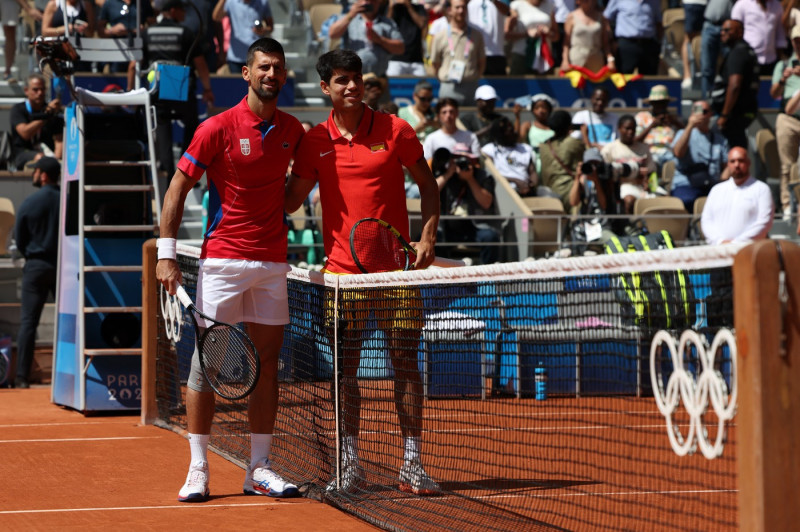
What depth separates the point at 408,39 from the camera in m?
18.1

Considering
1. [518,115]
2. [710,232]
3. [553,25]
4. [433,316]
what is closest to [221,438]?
[433,316]

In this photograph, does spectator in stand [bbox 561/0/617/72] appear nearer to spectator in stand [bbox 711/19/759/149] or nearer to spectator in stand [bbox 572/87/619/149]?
spectator in stand [bbox 572/87/619/149]

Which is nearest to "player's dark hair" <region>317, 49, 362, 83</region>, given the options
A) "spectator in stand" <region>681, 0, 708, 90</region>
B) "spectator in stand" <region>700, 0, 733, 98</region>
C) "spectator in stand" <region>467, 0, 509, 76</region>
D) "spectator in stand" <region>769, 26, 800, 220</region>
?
"spectator in stand" <region>769, 26, 800, 220</region>

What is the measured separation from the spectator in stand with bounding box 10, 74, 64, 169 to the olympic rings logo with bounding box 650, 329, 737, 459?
40.1 feet

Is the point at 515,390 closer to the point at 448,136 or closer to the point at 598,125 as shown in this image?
the point at 448,136

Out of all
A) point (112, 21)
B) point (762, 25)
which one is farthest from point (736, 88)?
point (112, 21)

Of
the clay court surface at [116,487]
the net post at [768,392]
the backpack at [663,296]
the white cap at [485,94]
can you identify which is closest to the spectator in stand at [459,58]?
the white cap at [485,94]

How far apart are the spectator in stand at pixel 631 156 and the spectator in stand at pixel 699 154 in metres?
0.48

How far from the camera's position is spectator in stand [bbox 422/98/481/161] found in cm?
1480

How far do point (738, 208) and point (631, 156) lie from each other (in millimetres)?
3845

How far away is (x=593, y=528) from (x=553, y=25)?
552 inches

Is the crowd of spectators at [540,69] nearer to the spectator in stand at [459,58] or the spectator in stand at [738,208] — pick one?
the spectator in stand at [459,58]

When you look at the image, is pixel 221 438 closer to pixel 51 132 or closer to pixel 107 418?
pixel 107 418

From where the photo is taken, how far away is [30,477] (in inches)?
298
